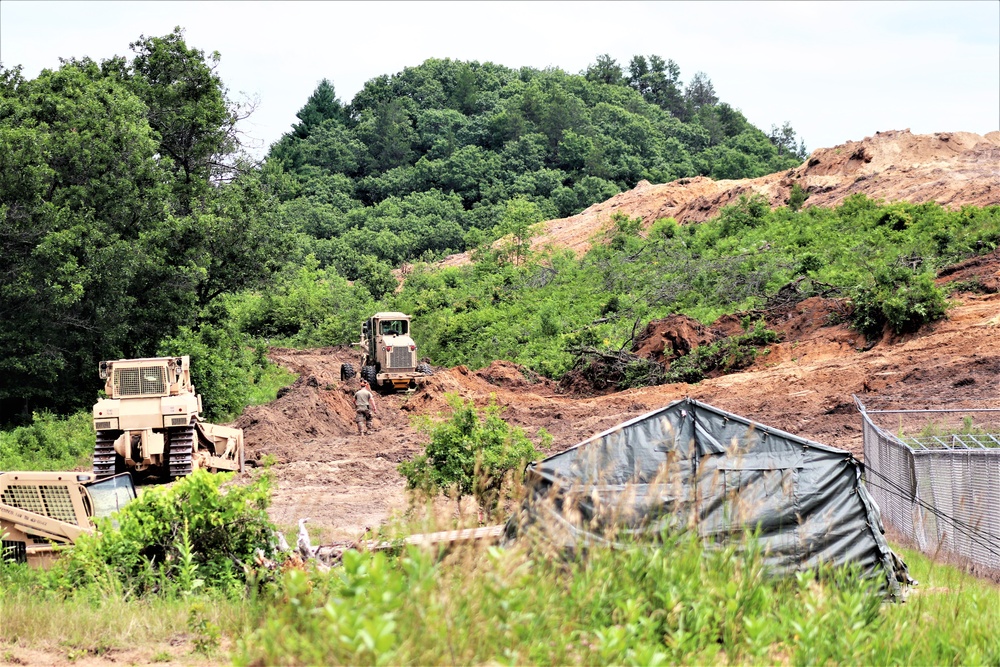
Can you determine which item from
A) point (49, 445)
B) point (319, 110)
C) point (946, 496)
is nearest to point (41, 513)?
point (946, 496)

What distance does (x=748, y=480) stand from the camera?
9.80 m

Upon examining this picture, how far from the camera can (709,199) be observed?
51.5 meters

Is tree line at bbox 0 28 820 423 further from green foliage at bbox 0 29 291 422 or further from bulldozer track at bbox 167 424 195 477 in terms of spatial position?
bulldozer track at bbox 167 424 195 477

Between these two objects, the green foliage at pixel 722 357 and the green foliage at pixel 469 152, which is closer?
the green foliage at pixel 722 357

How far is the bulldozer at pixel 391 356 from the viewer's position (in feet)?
98.3

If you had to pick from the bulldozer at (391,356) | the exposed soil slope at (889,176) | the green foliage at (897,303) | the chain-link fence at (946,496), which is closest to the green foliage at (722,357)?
the green foliage at (897,303)

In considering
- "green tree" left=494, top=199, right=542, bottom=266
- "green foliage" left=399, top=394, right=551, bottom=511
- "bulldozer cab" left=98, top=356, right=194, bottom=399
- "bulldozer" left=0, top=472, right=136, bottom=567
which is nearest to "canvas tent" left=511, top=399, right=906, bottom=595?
"green foliage" left=399, top=394, right=551, bottom=511

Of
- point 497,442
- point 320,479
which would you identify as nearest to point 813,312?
point 320,479

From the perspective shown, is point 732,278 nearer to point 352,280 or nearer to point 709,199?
point 709,199

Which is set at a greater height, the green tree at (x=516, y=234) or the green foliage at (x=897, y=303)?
the green tree at (x=516, y=234)

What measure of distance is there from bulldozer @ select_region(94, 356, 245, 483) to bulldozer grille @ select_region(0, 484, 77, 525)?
262 inches

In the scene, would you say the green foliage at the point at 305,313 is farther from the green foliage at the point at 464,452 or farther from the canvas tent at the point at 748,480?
the canvas tent at the point at 748,480

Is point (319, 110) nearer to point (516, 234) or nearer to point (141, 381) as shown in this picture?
point (516, 234)

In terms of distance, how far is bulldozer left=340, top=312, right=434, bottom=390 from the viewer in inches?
1180
